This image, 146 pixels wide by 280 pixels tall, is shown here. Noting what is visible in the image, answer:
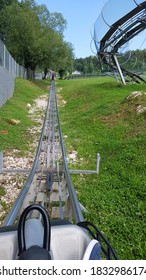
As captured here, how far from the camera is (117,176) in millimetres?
5051

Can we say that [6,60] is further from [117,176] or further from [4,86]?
[117,176]

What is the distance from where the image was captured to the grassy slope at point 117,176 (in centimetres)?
361

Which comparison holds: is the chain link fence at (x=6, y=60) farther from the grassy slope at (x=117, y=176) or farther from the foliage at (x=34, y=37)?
the foliage at (x=34, y=37)

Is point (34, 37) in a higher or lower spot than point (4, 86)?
higher

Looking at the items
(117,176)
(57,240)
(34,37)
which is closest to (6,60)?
(117,176)

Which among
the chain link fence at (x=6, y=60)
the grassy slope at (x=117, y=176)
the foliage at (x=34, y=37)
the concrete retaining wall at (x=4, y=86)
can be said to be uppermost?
the foliage at (x=34, y=37)

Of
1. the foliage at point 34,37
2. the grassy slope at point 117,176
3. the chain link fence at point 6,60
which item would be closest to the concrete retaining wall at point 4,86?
the chain link fence at point 6,60

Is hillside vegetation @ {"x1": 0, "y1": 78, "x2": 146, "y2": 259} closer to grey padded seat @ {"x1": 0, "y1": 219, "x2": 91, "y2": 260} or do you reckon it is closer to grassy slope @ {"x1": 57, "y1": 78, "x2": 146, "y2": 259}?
grassy slope @ {"x1": 57, "y1": 78, "x2": 146, "y2": 259}

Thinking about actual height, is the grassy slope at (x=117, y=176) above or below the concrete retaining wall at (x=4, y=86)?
below

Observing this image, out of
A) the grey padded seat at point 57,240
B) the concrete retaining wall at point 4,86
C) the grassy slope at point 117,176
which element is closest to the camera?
the grey padded seat at point 57,240

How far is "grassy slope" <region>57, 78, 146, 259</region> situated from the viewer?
Result: 361 centimetres

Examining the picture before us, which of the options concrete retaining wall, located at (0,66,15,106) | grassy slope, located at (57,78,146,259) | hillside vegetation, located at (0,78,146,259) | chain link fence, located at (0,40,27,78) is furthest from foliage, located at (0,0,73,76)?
grassy slope, located at (57,78,146,259)
